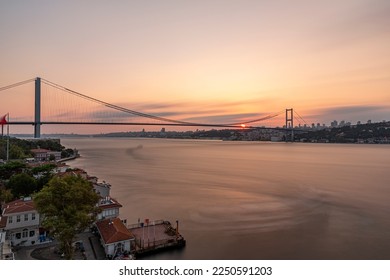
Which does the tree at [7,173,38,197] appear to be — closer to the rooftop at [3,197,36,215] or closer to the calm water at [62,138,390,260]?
the rooftop at [3,197,36,215]

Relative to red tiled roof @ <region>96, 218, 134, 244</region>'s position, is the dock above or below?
below

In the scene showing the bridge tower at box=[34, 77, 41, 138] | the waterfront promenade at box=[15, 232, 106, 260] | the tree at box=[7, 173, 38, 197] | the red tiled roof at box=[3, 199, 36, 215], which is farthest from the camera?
the bridge tower at box=[34, 77, 41, 138]

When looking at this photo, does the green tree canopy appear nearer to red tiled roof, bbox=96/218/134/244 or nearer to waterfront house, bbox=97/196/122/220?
waterfront house, bbox=97/196/122/220

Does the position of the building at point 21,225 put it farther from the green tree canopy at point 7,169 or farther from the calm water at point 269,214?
the green tree canopy at point 7,169

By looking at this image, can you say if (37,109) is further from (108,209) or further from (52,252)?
(52,252)

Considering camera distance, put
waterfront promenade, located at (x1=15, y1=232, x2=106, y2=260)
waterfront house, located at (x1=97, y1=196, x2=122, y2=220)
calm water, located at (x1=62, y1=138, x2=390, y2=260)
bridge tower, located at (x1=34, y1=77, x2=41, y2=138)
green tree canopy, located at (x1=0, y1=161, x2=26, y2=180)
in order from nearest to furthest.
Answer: waterfront promenade, located at (x1=15, y1=232, x2=106, y2=260), calm water, located at (x1=62, y1=138, x2=390, y2=260), waterfront house, located at (x1=97, y1=196, x2=122, y2=220), green tree canopy, located at (x1=0, y1=161, x2=26, y2=180), bridge tower, located at (x1=34, y1=77, x2=41, y2=138)

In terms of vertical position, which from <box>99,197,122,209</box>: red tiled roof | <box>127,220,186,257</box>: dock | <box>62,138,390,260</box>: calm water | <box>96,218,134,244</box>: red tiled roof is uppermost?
<box>99,197,122,209</box>: red tiled roof

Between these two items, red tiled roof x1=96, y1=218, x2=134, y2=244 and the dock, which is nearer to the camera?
red tiled roof x1=96, y1=218, x2=134, y2=244

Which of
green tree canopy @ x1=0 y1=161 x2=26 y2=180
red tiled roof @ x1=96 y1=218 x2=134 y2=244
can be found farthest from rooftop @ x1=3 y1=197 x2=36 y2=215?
green tree canopy @ x1=0 y1=161 x2=26 y2=180
